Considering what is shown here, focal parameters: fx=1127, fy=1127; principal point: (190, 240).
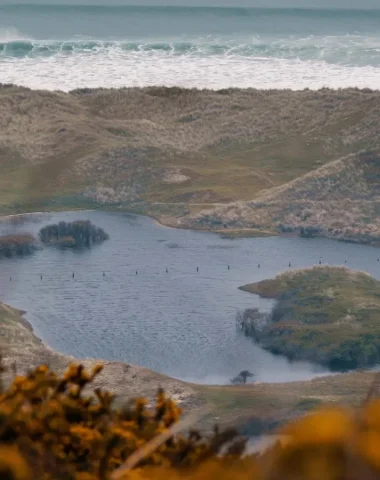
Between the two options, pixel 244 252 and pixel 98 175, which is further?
pixel 98 175

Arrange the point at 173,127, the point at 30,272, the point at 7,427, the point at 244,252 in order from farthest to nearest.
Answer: the point at 173,127 → the point at 244,252 → the point at 30,272 → the point at 7,427

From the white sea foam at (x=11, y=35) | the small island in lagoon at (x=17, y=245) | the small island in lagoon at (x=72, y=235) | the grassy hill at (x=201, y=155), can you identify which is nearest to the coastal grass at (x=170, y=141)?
the grassy hill at (x=201, y=155)

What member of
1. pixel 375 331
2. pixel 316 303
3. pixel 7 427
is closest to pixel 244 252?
pixel 316 303

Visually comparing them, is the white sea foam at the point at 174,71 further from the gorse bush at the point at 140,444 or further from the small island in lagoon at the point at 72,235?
the gorse bush at the point at 140,444

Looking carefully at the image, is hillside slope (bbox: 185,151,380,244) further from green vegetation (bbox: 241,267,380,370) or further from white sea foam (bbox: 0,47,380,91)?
white sea foam (bbox: 0,47,380,91)

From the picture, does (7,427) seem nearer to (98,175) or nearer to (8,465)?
(8,465)

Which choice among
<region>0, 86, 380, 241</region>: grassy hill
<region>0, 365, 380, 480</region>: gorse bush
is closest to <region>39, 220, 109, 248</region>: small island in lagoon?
<region>0, 86, 380, 241</region>: grassy hill
